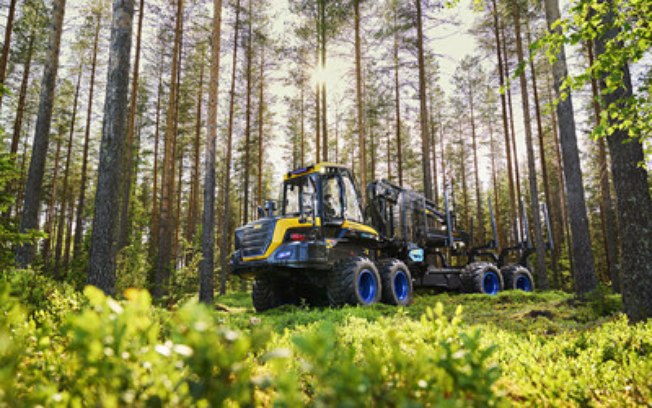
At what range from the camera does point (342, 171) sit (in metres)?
9.41

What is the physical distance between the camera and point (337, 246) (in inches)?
357

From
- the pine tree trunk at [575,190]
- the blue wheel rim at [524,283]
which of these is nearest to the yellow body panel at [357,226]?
the pine tree trunk at [575,190]

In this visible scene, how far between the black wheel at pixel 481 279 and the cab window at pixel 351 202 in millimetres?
5020

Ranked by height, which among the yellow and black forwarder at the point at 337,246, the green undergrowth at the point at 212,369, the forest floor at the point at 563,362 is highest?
the yellow and black forwarder at the point at 337,246

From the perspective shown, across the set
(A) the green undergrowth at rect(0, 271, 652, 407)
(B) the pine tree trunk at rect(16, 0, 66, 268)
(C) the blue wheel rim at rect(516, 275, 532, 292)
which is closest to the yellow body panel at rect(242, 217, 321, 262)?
(B) the pine tree trunk at rect(16, 0, 66, 268)

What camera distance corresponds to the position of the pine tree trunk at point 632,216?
525 cm

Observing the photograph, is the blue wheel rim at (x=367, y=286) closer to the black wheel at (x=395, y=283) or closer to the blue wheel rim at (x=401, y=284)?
the black wheel at (x=395, y=283)

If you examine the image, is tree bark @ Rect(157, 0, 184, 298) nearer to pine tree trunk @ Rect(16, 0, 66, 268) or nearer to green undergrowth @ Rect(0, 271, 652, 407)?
pine tree trunk @ Rect(16, 0, 66, 268)

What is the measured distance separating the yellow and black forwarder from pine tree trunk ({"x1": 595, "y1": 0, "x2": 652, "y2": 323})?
485 centimetres

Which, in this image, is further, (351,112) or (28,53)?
(351,112)

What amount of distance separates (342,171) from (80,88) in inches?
919

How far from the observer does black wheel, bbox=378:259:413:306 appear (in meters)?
9.50

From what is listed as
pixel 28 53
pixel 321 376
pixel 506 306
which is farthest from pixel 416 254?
pixel 28 53

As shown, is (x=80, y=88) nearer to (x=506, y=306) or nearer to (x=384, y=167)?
(x=384, y=167)
